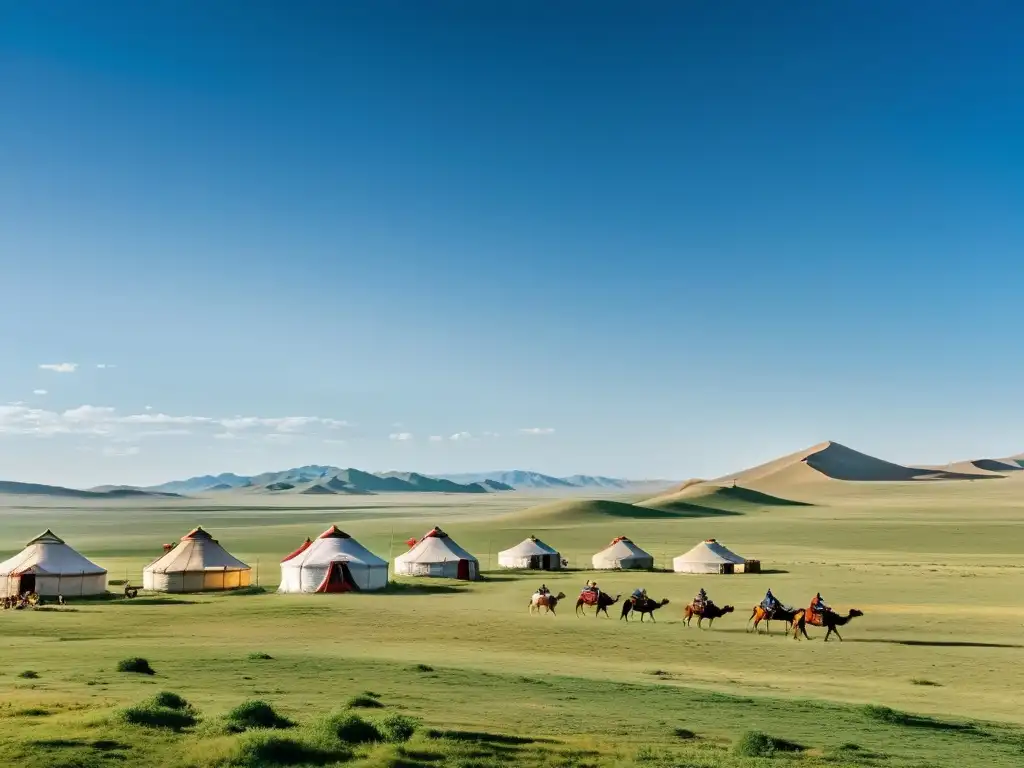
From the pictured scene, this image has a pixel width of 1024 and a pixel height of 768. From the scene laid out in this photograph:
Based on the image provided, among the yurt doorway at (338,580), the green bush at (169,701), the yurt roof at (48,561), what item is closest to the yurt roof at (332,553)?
the yurt doorway at (338,580)

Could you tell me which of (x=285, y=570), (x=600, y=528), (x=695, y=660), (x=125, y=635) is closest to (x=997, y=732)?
(x=695, y=660)

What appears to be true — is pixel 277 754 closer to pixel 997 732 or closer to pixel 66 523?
pixel 997 732

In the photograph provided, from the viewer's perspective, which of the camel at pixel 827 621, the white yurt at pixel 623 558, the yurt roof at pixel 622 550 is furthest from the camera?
the yurt roof at pixel 622 550

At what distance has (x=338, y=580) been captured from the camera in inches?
1628

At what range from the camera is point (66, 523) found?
393ft

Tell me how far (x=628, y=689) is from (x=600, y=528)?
231 feet

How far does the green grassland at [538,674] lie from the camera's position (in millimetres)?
14188

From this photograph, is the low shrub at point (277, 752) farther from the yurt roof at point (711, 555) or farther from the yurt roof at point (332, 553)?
the yurt roof at point (711, 555)

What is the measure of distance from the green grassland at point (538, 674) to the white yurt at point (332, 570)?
1167 mm

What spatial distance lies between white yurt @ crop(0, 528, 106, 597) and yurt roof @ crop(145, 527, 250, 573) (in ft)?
8.67

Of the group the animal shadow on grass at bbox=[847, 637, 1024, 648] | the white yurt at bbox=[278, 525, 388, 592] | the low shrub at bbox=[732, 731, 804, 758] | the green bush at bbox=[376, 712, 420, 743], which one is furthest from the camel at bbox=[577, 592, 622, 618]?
the green bush at bbox=[376, 712, 420, 743]

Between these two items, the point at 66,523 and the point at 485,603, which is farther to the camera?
the point at 66,523

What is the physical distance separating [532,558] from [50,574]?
26.0 metres

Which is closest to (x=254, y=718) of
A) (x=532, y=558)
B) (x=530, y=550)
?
(x=532, y=558)
